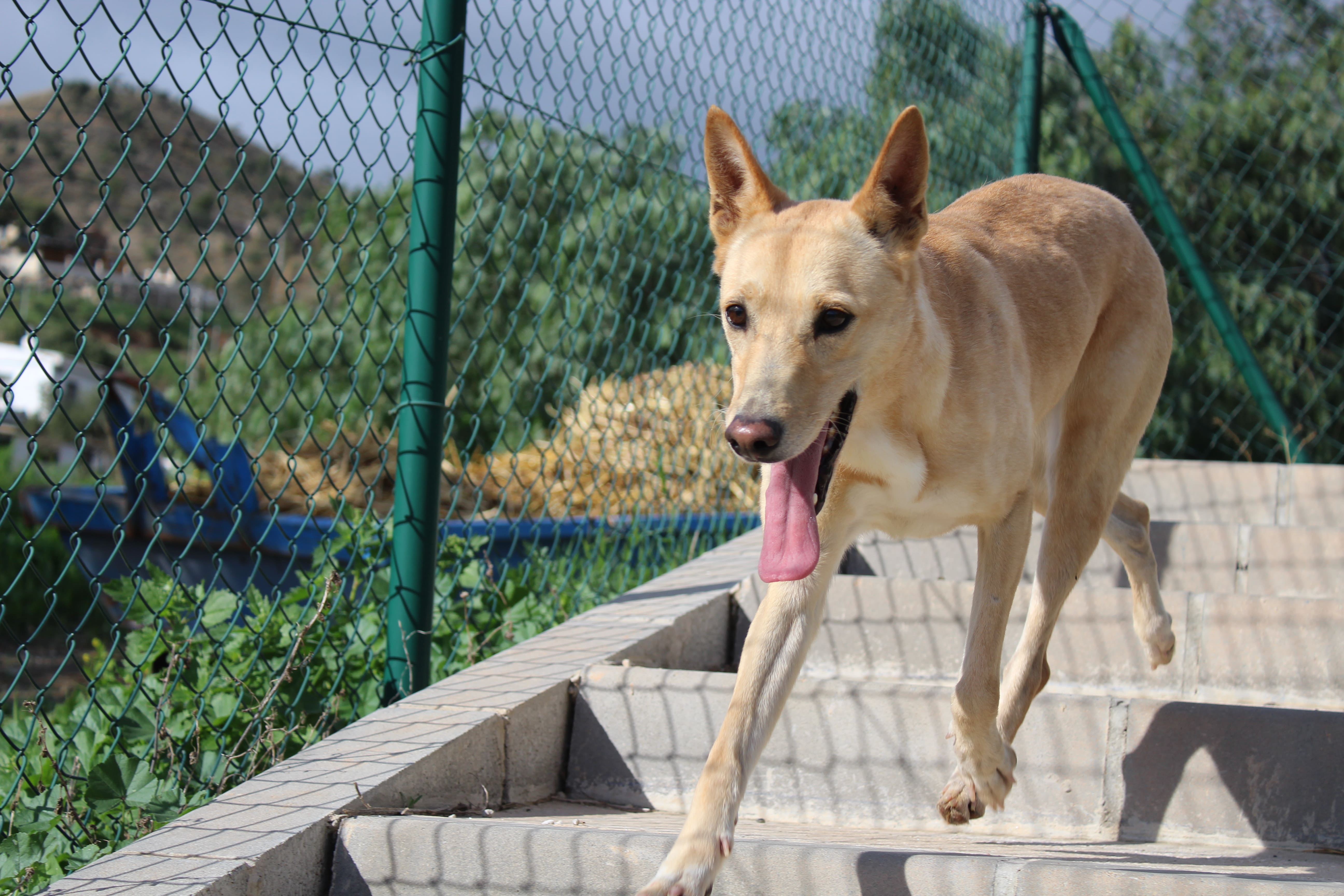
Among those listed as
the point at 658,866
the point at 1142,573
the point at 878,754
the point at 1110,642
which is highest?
the point at 658,866

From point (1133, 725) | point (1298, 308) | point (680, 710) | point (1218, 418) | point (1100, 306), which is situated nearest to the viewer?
point (1133, 725)

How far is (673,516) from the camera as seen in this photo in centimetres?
477

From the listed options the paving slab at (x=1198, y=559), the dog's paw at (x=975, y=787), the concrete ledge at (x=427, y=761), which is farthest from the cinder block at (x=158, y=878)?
the paving slab at (x=1198, y=559)

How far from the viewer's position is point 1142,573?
3094mm

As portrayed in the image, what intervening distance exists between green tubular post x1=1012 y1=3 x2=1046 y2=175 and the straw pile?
2.04 meters

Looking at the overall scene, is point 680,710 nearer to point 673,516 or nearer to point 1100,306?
point 1100,306

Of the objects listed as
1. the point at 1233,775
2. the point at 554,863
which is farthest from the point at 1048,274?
the point at 554,863

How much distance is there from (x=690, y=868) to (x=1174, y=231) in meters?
4.90

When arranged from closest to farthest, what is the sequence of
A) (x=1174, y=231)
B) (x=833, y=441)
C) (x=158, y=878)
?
1. (x=158, y=878)
2. (x=833, y=441)
3. (x=1174, y=231)

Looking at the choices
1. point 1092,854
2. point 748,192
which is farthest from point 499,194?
point 1092,854

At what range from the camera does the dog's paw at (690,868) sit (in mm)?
1964

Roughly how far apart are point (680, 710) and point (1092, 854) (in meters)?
0.99

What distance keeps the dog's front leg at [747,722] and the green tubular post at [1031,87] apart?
4199 millimetres

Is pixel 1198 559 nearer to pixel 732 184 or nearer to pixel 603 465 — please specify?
pixel 732 184
